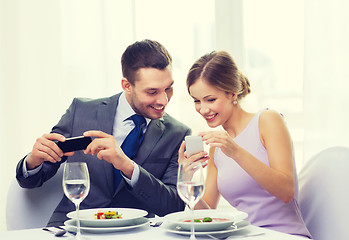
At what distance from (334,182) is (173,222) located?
0.81 meters

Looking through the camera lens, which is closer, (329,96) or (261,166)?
(261,166)

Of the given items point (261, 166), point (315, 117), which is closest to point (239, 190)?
point (261, 166)

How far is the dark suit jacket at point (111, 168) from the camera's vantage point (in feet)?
7.72

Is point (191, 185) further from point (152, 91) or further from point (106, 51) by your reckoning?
point (106, 51)

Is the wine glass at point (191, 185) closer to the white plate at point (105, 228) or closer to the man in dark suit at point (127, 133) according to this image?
the white plate at point (105, 228)

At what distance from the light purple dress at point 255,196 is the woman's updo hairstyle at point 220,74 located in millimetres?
182

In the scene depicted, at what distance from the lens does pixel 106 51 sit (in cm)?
379

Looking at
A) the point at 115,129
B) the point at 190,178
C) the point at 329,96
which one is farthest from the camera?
the point at 329,96

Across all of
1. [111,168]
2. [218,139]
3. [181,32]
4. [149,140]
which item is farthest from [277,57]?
[218,139]

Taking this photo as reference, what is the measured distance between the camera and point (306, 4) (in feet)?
11.0

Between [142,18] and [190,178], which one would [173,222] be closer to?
[190,178]

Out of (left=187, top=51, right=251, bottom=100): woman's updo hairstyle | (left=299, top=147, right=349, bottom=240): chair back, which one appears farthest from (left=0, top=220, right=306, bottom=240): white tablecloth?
(left=187, top=51, right=251, bottom=100): woman's updo hairstyle

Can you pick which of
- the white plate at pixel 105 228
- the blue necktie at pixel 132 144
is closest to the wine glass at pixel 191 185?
the white plate at pixel 105 228

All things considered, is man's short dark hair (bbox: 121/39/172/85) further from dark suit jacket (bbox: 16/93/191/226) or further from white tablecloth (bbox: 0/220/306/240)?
white tablecloth (bbox: 0/220/306/240)
